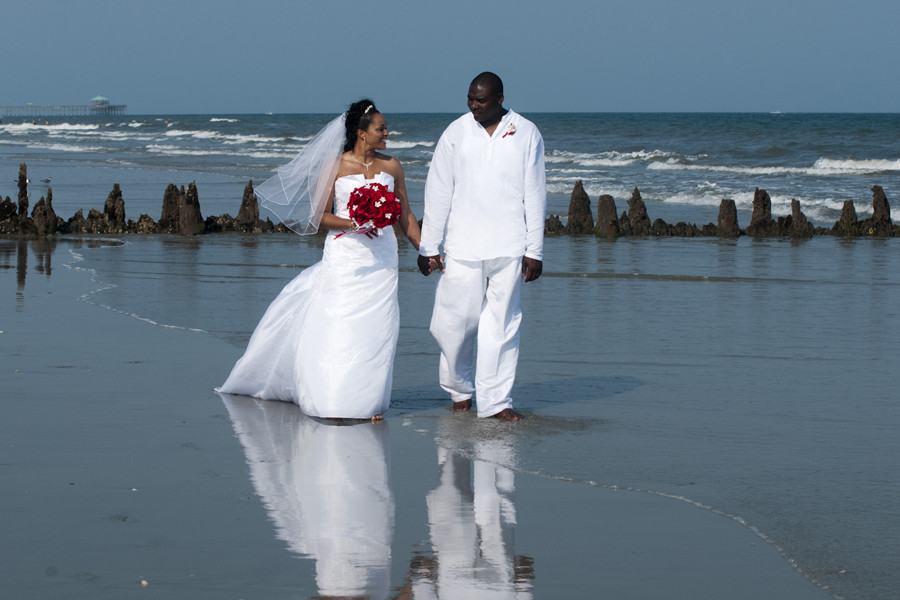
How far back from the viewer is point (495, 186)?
272 inches

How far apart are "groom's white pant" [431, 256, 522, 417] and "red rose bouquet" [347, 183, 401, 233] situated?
0.45 m

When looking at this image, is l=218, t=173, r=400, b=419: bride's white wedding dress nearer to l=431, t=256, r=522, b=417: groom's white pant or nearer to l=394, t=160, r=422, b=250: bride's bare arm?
l=394, t=160, r=422, b=250: bride's bare arm

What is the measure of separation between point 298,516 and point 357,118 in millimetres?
3182

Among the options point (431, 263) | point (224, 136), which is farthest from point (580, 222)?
point (224, 136)

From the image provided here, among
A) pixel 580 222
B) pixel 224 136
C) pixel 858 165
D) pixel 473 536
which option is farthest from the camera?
pixel 224 136

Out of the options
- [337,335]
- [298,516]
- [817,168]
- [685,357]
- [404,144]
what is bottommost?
[298,516]

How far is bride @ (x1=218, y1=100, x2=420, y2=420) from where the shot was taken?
703 cm

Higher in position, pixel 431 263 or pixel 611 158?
pixel 611 158

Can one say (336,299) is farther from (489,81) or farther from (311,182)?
(489,81)

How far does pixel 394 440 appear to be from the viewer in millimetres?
6457

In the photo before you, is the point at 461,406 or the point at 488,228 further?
the point at 461,406

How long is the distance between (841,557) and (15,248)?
14.1 metres

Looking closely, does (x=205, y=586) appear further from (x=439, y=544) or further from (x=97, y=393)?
(x=97, y=393)

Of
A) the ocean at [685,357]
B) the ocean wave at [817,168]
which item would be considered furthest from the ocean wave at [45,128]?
the ocean at [685,357]
